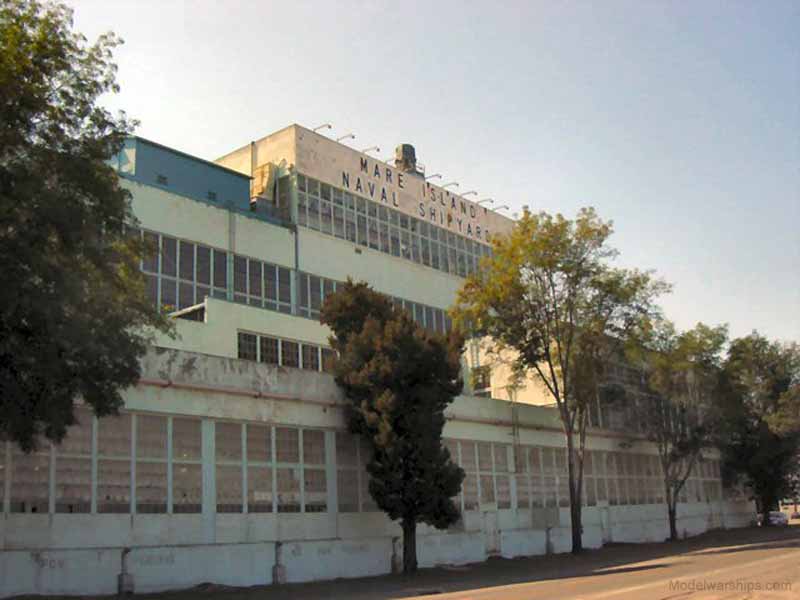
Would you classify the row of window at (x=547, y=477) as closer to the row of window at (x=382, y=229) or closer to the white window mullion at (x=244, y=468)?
the white window mullion at (x=244, y=468)

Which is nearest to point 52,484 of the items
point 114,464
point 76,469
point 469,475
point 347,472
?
point 76,469

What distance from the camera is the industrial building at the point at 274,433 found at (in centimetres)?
2030

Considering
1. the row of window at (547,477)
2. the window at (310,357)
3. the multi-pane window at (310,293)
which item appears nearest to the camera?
the row of window at (547,477)

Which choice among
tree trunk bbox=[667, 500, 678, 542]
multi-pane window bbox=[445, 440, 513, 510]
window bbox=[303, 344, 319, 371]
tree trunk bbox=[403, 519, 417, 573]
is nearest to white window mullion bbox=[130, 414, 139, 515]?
tree trunk bbox=[403, 519, 417, 573]

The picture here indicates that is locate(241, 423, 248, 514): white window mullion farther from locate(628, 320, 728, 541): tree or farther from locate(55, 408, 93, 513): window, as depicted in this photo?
locate(628, 320, 728, 541): tree

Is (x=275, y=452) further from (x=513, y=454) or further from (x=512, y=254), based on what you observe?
(x=512, y=254)

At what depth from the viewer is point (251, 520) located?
2364 centimetres

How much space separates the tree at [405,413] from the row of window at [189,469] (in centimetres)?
151

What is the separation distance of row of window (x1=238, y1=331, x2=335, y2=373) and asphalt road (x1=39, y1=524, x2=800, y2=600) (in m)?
8.84

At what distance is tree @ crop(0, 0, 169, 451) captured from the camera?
47.1ft

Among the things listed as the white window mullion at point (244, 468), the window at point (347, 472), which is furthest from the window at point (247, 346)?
the white window mullion at point (244, 468)

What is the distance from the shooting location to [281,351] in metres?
32.3

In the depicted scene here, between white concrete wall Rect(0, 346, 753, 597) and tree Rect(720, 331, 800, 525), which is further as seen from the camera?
tree Rect(720, 331, 800, 525)

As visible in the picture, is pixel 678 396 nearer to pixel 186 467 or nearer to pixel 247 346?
pixel 247 346
